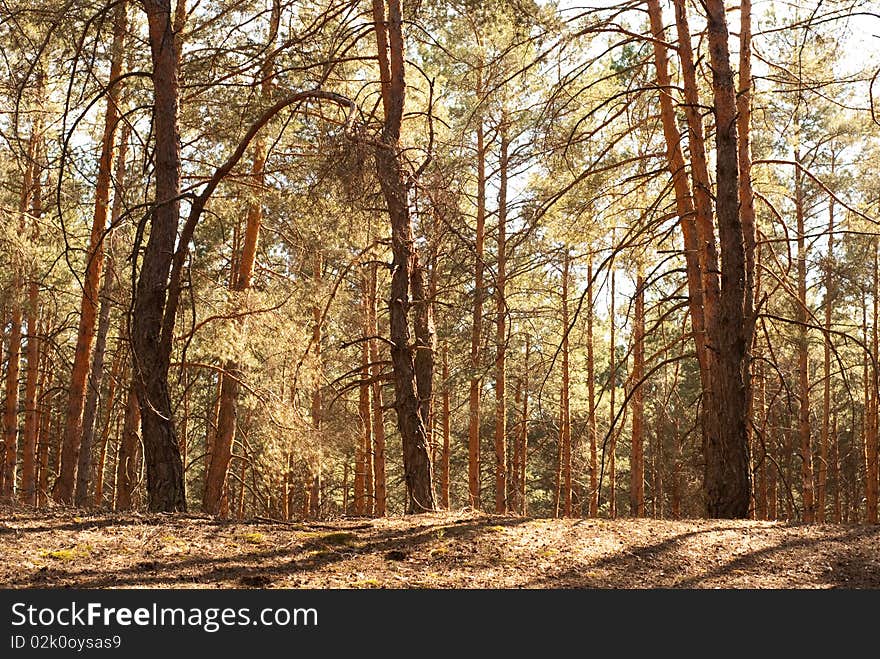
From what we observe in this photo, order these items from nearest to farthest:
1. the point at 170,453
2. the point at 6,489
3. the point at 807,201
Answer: the point at 170,453 < the point at 6,489 < the point at 807,201

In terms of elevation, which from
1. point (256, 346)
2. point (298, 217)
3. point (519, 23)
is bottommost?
point (256, 346)

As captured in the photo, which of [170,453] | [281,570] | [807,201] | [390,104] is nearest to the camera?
[281,570]

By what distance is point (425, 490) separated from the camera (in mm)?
7492

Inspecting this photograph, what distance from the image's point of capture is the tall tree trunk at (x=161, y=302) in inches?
251

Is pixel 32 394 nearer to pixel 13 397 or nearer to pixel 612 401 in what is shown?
pixel 13 397

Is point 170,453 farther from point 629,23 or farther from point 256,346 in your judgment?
point 629,23

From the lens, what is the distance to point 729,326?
6840 mm

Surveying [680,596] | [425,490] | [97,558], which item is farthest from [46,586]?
[425,490]

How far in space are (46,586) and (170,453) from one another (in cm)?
259

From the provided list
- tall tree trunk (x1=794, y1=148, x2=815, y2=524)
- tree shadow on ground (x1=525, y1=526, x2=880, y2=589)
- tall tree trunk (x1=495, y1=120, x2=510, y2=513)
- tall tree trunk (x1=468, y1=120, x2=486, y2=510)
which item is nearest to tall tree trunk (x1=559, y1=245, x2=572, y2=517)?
tall tree trunk (x1=495, y1=120, x2=510, y2=513)

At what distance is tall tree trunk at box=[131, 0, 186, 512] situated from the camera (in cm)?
637

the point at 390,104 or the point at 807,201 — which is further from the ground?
the point at 807,201

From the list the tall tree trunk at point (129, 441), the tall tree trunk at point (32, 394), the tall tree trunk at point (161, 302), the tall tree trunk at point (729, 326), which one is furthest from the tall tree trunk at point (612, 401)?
the tall tree trunk at point (32, 394)

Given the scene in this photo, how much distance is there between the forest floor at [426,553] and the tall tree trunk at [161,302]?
2.13 ft
